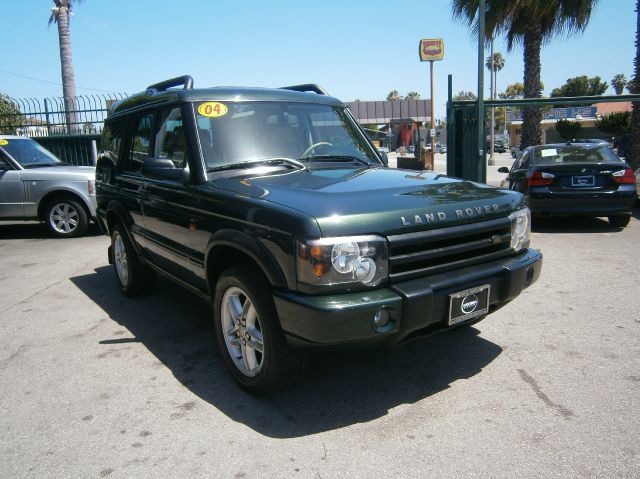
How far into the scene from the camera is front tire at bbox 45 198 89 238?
9.47 metres

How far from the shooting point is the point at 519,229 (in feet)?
11.6

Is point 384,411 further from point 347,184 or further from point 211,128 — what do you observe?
point 211,128

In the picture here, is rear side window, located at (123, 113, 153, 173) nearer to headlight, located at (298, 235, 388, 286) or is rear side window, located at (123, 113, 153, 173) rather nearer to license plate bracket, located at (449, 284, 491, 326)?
headlight, located at (298, 235, 388, 286)

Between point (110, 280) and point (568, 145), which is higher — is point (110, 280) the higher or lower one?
the lower one

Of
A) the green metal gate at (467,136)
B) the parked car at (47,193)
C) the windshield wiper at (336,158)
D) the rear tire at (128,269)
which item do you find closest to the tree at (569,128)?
the green metal gate at (467,136)

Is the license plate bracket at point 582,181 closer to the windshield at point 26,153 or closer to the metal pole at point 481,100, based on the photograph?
the metal pole at point 481,100

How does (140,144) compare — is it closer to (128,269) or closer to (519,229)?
(128,269)

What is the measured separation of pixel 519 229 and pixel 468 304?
32.2 inches

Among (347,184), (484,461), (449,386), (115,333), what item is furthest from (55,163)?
(484,461)

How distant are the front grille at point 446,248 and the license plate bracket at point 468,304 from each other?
0.18m

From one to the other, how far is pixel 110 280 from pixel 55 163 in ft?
15.9

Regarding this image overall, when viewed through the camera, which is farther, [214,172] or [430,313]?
[214,172]

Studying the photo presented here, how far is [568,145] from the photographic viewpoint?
29.9 ft

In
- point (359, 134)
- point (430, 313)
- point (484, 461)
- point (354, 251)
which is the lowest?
point (484, 461)
